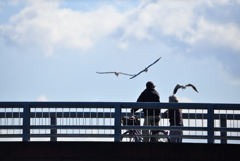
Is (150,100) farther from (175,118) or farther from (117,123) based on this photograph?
(117,123)

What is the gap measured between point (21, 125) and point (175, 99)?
398 centimetres

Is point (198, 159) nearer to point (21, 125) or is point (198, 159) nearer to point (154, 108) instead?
point (154, 108)

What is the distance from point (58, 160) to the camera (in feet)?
51.5

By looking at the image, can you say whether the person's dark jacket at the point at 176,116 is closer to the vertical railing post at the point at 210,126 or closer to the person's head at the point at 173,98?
the person's head at the point at 173,98

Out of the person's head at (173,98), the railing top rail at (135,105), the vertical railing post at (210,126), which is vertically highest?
the person's head at (173,98)

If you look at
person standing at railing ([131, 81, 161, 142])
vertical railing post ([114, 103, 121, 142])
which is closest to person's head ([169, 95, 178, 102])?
person standing at railing ([131, 81, 161, 142])

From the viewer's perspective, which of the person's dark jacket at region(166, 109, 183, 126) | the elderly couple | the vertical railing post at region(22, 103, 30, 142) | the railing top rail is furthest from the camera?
the person's dark jacket at region(166, 109, 183, 126)

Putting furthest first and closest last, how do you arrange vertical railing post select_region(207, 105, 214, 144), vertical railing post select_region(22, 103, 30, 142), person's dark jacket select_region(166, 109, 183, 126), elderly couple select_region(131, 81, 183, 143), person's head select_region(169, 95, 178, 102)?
1. person's head select_region(169, 95, 178, 102)
2. person's dark jacket select_region(166, 109, 183, 126)
3. elderly couple select_region(131, 81, 183, 143)
4. vertical railing post select_region(22, 103, 30, 142)
5. vertical railing post select_region(207, 105, 214, 144)

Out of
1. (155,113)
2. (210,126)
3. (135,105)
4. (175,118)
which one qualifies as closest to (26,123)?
(135,105)

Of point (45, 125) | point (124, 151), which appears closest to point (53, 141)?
point (45, 125)

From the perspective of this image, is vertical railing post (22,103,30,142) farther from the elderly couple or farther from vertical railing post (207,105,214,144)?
vertical railing post (207,105,214,144)

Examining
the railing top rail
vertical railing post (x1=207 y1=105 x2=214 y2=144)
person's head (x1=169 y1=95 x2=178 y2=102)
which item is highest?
person's head (x1=169 y1=95 x2=178 y2=102)

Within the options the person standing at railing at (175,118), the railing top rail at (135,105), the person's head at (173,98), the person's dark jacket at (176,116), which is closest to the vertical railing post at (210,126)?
the railing top rail at (135,105)

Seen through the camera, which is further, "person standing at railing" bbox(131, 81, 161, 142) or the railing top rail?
"person standing at railing" bbox(131, 81, 161, 142)
